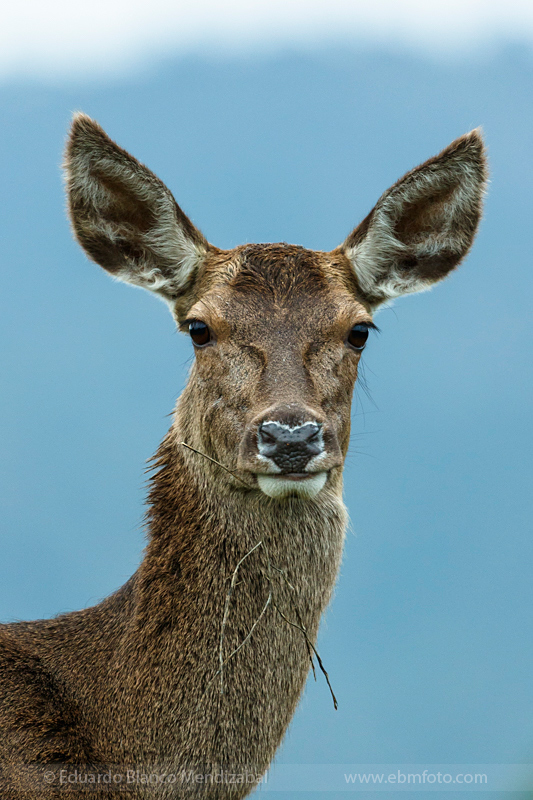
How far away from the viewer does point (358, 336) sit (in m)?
5.64

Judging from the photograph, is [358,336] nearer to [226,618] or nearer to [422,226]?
[422,226]

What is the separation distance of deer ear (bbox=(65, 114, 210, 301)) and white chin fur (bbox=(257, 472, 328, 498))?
1.90 meters

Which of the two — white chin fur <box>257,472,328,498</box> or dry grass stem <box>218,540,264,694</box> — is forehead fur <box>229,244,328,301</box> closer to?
white chin fur <box>257,472,328,498</box>

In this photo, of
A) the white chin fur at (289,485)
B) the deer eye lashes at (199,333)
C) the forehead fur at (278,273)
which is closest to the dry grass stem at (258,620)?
the white chin fur at (289,485)

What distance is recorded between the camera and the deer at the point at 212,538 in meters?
4.94

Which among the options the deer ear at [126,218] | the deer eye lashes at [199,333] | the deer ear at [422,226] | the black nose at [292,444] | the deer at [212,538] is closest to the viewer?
the black nose at [292,444]

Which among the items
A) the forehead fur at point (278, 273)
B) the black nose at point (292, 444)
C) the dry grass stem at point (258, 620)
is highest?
the forehead fur at point (278, 273)

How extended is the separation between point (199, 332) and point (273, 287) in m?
0.55

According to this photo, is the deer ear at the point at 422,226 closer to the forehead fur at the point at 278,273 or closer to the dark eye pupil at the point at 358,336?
the forehead fur at the point at 278,273

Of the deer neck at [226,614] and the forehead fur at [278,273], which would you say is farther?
the forehead fur at [278,273]

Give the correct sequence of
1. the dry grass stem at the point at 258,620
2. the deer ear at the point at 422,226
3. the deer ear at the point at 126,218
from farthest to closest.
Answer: the deer ear at the point at 422,226 < the deer ear at the point at 126,218 < the dry grass stem at the point at 258,620

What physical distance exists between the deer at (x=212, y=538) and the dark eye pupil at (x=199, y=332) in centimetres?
1

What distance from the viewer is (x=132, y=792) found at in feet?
16.2

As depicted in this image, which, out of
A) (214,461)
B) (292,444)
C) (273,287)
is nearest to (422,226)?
(273,287)
